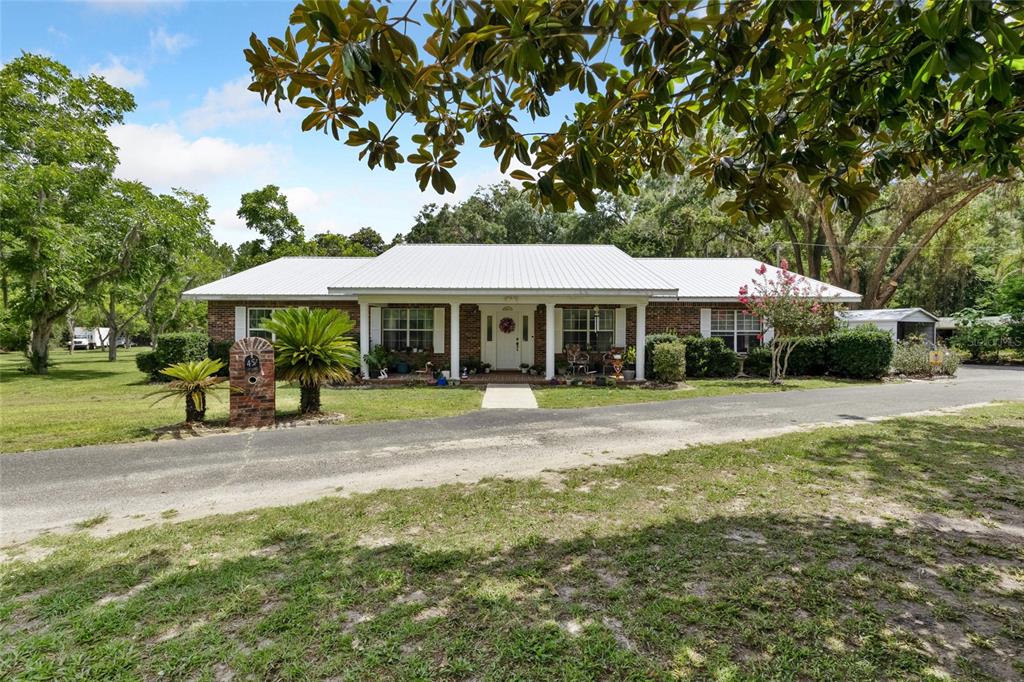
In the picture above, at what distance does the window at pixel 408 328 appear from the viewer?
17.4 meters

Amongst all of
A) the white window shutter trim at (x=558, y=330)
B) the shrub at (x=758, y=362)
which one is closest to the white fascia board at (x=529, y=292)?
the white window shutter trim at (x=558, y=330)

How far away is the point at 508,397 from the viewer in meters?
12.2

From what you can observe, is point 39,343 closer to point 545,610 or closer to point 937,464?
point 545,610

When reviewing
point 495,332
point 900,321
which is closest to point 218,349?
point 495,332

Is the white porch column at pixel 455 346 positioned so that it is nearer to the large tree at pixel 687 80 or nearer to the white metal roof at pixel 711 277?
the white metal roof at pixel 711 277

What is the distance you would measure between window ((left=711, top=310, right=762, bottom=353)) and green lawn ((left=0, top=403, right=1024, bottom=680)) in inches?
500

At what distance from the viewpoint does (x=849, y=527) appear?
4207 mm

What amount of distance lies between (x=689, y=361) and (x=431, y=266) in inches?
381

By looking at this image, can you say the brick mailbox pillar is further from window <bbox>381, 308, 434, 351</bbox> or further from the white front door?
the white front door

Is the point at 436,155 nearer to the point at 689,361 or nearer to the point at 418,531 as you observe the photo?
the point at 418,531

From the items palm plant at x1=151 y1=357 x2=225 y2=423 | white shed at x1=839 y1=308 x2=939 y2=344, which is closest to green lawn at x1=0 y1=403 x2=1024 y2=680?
palm plant at x1=151 y1=357 x2=225 y2=423

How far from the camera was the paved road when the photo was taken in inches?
197

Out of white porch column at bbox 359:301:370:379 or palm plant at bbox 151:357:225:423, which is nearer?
palm plant at bbox 151:357:225:423

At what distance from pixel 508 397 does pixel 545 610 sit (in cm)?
920
